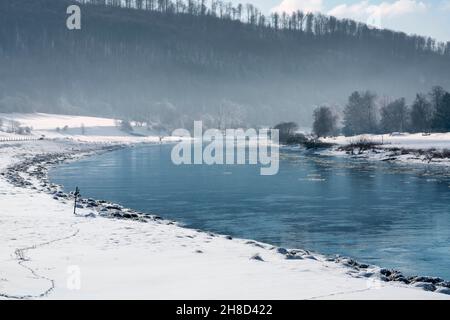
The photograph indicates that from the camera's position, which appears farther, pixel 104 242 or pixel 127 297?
Result: pixel 104 242

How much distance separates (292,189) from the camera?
4631cm

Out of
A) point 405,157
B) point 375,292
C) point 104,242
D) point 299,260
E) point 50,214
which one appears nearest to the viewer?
point 375,292

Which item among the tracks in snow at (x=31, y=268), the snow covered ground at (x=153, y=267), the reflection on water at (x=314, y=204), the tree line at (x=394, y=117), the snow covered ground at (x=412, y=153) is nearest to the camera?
the tracks in snow at (x=31, y=268)

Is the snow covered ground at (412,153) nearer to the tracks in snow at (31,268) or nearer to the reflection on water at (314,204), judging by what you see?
the reflection on water at (314,204)

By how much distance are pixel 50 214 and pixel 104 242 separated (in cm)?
741

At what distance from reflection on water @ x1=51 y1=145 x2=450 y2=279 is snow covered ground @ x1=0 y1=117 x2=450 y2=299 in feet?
12.3

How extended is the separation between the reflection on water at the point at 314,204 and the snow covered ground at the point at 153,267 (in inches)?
147

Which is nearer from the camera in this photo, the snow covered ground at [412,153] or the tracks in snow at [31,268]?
the tracks in snow at [31,268]

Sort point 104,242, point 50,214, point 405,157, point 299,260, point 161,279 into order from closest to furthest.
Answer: point 161,279
point 299,260
point 104,242
point 50,214
point 405,157

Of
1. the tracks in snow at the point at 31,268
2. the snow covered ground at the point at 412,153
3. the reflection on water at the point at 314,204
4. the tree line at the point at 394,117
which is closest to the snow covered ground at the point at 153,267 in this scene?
the tracks in snow at the point at 31,268

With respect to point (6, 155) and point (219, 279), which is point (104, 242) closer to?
point (219, 279)

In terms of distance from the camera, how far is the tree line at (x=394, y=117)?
13312 cm

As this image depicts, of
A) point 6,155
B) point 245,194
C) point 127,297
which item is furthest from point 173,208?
point 6,155

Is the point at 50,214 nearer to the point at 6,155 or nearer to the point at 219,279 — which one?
the point at 219,279
